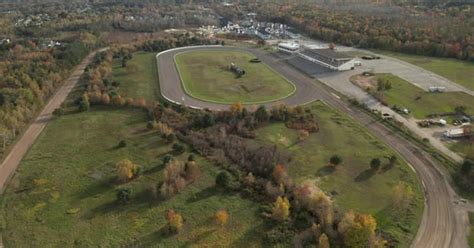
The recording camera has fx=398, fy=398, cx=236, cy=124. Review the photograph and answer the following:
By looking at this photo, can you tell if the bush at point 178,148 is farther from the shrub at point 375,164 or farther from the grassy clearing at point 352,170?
the shrub at point 375,164

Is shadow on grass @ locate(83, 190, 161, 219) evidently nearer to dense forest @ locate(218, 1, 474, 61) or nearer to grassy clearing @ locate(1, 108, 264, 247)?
grassy clearing @ locate(1, 108, 264, 247)

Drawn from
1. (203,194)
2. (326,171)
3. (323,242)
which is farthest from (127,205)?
(326,171)

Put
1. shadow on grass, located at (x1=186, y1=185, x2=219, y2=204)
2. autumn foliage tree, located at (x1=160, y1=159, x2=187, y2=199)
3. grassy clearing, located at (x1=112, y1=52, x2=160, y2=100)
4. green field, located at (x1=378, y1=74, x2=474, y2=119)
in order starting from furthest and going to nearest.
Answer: grassy clearing, located at (x1=112, y1=52, x2=160, y2=100) < green field, located at (x1=378, y1=74, x2=474, y2=119) < autumn foliage tree, located at (x1=160, y1=159, x2=187, y2=199) < shadow on grass, located at (x1=186, y1=185, x2=219, y2=204)

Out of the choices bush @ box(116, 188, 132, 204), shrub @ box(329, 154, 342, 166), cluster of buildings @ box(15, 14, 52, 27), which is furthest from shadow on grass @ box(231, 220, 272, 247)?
cluster of buildings @ box(15, 14, 52, 27)

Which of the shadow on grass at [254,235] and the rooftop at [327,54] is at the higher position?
the rooftop at [327,54]

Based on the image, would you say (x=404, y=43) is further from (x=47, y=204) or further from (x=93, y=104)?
(x=47, y=204)

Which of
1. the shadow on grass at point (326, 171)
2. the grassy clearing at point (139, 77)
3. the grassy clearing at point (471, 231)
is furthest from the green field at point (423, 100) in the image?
the grassy clearing at point (139, 77)

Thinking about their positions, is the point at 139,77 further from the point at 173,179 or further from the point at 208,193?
the point at 208,193
